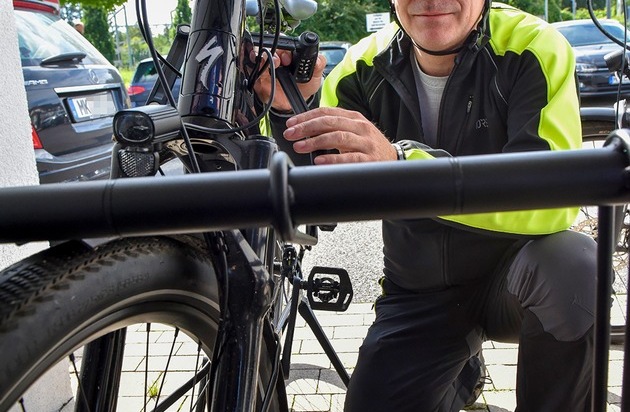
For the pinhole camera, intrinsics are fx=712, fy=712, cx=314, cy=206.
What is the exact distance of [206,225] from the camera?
0.71 m

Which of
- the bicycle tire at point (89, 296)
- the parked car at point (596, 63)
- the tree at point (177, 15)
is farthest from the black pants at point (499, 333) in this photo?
the parked car at point (596, 63)

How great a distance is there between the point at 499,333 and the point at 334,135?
96cm

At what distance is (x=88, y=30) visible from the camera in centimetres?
3109

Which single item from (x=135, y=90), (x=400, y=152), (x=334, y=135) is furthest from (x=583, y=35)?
(x=334, y=135)

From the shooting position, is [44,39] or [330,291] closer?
[330,291]

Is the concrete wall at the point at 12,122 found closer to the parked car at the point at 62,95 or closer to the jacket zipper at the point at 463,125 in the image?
the jacket zipper at the point at 463,125

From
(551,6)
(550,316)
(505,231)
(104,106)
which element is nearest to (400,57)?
(505,231)

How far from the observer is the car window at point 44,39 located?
4691 mm

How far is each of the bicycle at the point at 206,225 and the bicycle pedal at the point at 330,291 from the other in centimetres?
99

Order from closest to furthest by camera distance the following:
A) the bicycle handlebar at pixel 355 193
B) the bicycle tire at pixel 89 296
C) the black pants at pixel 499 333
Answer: the bicycle handlebar at pixel 355 193 → the bicycle tire at pixel 89 296 → the black pants at pixel 499 333

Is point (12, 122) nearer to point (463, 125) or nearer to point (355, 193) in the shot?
point (463, 125)

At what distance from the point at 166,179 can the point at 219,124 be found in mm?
661

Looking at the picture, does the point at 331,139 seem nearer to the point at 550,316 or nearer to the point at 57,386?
the point at 550,316

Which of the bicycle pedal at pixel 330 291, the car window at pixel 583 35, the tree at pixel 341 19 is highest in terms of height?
the tree at pixel 341 19
